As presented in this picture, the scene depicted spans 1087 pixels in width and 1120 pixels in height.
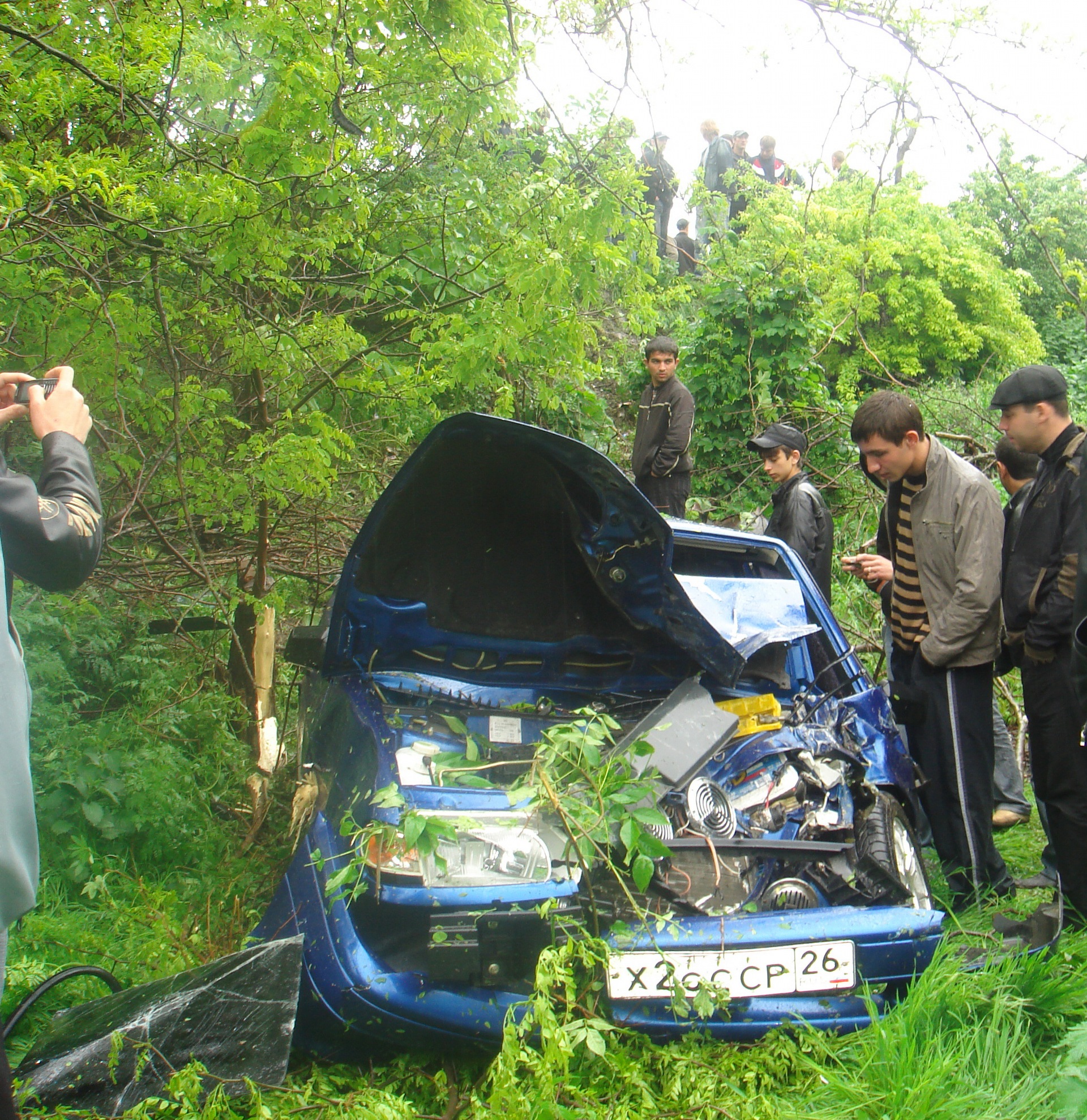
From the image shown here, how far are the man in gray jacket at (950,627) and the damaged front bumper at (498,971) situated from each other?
893mm

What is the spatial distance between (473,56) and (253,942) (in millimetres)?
3558

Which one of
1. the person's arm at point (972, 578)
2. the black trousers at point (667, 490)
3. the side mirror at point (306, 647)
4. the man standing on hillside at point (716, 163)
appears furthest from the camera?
the man standing on hillside at point (716, 163)

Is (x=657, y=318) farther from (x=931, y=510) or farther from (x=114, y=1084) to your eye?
(x=114, y=1084)

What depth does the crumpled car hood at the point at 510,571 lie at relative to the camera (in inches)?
125

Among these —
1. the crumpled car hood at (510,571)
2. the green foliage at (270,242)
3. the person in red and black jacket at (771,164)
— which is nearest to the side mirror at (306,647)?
the crumpled car hood at (510,571)

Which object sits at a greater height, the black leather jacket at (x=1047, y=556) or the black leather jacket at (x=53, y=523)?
the black leather jacket at (x=53, y=523)

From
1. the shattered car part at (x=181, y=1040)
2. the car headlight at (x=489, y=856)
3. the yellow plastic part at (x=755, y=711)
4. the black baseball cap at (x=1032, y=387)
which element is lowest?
the shattered car part at (x=181, y=1040)

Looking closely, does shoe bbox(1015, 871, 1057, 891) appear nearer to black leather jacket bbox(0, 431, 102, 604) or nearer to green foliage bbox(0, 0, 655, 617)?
green foliage bbox(0, 0, 655, 617)

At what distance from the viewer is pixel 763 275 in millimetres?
8938

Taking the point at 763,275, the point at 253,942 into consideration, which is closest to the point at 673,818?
the point at 253,942

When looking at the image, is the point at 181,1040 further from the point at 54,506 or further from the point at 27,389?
the point at 27,389

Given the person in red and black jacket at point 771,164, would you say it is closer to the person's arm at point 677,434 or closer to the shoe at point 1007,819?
the person's arm at point 677,434

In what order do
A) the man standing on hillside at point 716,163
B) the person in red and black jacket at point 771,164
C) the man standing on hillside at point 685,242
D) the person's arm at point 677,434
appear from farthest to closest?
the man standing on hillside at point 685,242
the person in red and black jacket at point 771,164
the man standing on hillside at point 716,163
the person's arm at point 677,434

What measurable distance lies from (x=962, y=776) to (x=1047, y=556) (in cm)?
87
